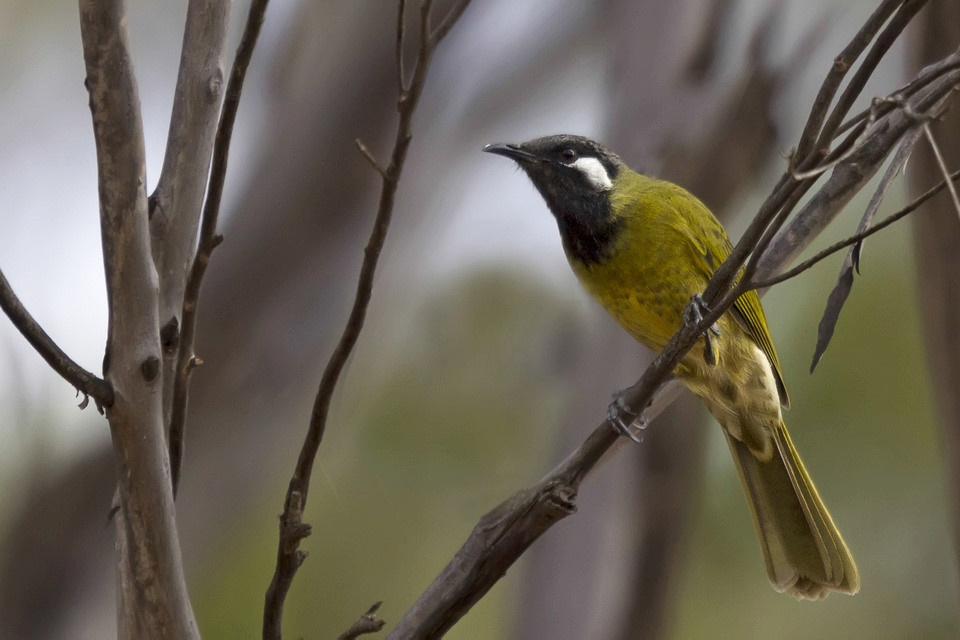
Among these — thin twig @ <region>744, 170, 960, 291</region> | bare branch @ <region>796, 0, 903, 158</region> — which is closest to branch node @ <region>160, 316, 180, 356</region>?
thin twig @ <region>744, 170, 960, 291</region>

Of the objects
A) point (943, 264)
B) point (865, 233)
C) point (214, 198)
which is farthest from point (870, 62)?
point (943, 264)

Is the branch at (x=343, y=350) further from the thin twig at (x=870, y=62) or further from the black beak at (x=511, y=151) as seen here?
the black beak at (x=511, y=151)

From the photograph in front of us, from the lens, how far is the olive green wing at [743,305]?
291 centimetres

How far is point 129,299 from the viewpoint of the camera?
1.68 metres

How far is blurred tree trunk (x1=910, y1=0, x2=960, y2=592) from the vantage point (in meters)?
3.21

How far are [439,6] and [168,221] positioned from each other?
2.89 m

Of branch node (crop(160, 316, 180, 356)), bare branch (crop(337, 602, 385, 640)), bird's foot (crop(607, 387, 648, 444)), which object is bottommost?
bare branch (crop(337, 602, 385, 640))

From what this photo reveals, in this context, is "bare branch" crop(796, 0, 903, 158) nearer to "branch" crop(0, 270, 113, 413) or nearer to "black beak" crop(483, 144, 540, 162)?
"branch" crop(0, 270, 113, 413)

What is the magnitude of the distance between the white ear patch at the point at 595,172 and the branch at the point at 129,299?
1.71 meters

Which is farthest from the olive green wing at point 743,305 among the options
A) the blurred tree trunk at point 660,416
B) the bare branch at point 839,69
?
the bare branch at point 839,69

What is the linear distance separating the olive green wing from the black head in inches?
10.3

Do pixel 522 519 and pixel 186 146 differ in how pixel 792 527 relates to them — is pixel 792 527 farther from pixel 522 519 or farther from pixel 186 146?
pixel 186 146

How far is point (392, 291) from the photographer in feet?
16.3

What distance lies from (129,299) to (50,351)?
16cm
